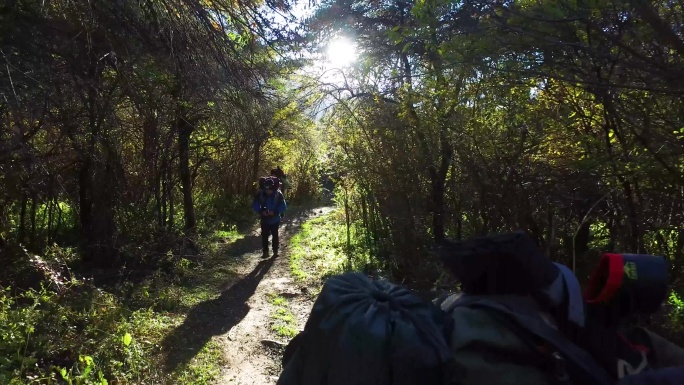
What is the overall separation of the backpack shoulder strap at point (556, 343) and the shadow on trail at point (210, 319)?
425cm

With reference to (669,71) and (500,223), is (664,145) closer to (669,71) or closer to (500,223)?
(669,71)

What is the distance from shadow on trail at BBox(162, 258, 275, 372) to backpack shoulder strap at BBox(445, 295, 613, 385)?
4267 mm

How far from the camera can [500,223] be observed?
19.2ft

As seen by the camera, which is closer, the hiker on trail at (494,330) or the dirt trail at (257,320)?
the hiker on trail at (494,330)

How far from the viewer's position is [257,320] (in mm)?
6656

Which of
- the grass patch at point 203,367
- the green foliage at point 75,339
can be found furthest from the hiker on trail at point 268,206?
the grass patch at point 203,367

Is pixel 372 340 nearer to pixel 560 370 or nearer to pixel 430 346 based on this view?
pixel 430 346

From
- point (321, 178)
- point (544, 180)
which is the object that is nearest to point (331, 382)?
point (544, 180)

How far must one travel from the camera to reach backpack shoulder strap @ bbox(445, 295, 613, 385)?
48.1 inches

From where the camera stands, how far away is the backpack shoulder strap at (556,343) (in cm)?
122

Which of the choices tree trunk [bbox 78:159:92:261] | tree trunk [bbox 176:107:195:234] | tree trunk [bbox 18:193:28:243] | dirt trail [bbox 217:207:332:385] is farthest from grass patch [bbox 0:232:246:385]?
tree trunk [bbox 176:107:195:234]

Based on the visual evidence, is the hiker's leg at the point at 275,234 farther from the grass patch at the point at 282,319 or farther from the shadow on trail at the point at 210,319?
the grass patch at the point at 282,319

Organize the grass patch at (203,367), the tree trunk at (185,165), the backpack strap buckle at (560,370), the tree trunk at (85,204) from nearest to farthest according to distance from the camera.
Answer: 1. the backpack strap buckle at (560,370)
2. the grass patch at (203,367)
3. the tree trunk at (85,204)
4. the tree trunk at (185,165)

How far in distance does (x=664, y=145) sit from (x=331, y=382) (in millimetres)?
3093
